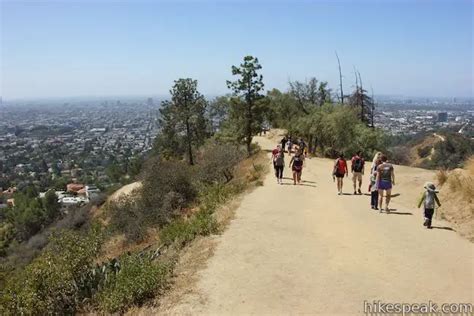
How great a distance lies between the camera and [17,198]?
64.4 m

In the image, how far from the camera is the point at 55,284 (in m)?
8.77

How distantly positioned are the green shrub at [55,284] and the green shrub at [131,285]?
2.36ft

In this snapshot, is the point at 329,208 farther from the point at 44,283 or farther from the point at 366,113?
the point at 366,113

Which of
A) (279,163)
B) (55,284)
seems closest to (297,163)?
(279,163)

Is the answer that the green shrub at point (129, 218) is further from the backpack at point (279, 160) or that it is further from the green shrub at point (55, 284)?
the green shrub at point (55, 284)

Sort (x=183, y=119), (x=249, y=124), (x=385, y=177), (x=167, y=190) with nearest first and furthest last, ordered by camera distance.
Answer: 1. (x=385, y=177)
2. (x=167, y=190)
3. (x=249, y=124)
4. (x=183, y=119)

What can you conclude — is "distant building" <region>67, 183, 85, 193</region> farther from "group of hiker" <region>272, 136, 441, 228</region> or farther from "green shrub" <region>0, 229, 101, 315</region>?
"green shrub" <region>0, 229, 101, 315</region>

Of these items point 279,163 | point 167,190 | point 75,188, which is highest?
point 279,163

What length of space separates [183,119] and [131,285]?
110 feet

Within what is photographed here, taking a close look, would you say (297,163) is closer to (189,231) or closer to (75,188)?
(189,231)

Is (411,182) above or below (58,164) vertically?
above

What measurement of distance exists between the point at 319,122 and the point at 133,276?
91.5 ft

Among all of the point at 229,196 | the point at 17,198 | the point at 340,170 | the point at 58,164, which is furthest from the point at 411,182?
the point at 58,164

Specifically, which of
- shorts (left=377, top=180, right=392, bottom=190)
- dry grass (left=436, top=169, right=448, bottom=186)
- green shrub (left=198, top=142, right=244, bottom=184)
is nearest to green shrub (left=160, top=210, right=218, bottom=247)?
shorts (left=377, top=180, right=392, bottom=190)
